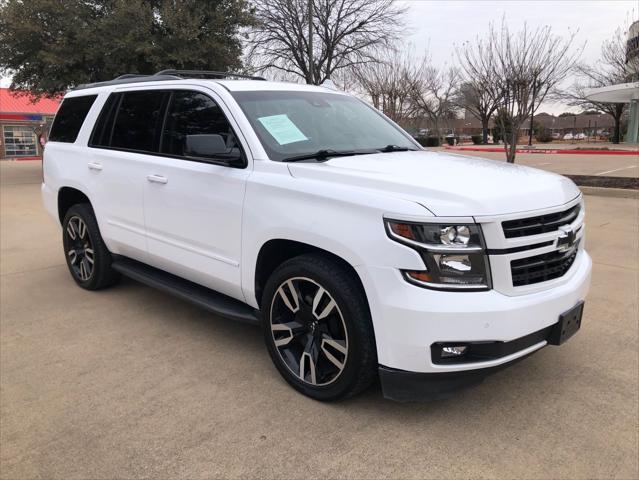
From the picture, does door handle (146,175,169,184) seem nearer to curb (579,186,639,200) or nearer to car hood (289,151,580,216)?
car hood (289,151,580,216)

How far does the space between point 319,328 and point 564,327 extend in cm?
131

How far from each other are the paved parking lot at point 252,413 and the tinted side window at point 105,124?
1.56 meters

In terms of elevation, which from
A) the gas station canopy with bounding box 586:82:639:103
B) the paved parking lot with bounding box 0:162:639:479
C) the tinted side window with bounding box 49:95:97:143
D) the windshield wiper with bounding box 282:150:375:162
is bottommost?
the paved parking lot with bounding box 0:162:639:479

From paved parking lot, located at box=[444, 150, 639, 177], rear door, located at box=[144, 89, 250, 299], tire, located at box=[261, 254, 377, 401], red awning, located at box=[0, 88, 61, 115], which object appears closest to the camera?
tire, located at box=[261, 254, 377, 401]

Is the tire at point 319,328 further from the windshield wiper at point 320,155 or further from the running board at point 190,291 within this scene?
the windshield wiper at point 320,155

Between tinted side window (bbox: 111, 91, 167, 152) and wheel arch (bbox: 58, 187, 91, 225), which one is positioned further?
wheel arch (bbox: 58, 187, 91, 225)

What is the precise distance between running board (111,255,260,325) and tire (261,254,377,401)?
0.26m

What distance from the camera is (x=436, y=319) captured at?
245cm

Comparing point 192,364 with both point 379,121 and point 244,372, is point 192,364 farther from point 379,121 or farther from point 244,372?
point 379,121

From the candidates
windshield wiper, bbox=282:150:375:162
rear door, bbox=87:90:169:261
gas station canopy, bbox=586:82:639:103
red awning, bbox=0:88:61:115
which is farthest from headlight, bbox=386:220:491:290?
red awning, bbox=0:88:61:115

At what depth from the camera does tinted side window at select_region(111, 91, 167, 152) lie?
4.10 m

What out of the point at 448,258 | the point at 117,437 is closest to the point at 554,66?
the point at 448,258

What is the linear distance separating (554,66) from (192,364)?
41.4 ft

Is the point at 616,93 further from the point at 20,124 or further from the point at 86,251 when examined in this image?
the point at 20,124
